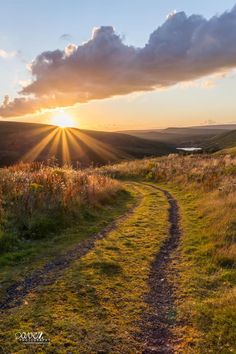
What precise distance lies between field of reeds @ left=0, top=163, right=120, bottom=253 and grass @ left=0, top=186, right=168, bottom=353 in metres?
2.51

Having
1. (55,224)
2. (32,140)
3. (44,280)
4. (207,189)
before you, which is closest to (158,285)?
(44,280)

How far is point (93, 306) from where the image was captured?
6.74 meters

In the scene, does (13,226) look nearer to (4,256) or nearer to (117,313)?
(4,256)

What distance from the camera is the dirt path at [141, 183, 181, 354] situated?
5616 millimetres

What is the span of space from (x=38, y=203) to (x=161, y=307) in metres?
7.78

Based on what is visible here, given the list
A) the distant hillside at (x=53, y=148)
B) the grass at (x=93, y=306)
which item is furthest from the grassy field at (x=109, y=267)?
the distant hillside at (x=53, y=148)

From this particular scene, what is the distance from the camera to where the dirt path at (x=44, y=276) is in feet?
23.0

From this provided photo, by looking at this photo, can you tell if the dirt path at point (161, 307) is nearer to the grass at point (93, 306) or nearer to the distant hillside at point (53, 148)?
the grass at point (93, 306)

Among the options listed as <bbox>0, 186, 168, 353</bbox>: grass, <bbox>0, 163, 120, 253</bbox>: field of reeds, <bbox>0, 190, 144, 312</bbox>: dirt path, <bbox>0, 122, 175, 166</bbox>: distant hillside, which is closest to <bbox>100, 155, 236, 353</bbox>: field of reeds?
<bbox>0, 186, 168, 353</bbox>: grass

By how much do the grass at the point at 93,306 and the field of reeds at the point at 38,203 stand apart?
2.51 m

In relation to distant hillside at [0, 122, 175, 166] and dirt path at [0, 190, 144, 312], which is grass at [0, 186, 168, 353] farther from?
distant hillside at [0, 122, 175, 166]

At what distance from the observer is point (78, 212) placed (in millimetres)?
14164

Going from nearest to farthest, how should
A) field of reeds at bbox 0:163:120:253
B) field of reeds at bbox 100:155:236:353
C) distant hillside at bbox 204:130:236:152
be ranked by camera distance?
field of reeds at bbox 100:155:236:353 < field of reeds at bbox 0:163:120:253 < distant hillside at bbox 204:130:236:152

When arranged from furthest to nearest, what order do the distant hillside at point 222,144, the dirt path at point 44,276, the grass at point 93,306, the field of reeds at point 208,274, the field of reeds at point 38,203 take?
the distant hillside at point 222,144, the field of reeds at point 38,203, the dirt path at point 44,276, the field of reeds at point 208,274, the grass at point 93,306
